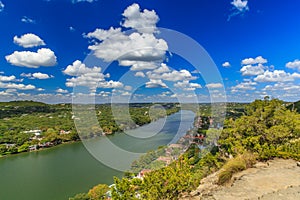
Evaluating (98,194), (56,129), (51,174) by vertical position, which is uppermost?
(56,129)

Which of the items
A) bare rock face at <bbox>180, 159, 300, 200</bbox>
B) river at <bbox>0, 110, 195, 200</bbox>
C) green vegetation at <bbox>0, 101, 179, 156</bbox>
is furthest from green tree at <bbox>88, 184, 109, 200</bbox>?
green vegetation at <bbox>0, 101, 179, 156</bbox>

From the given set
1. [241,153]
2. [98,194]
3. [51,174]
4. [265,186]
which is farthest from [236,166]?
[51,174]

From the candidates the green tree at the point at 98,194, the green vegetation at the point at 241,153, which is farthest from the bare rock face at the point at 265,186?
the green tree at the point at 98,194

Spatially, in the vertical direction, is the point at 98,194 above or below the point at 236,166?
below

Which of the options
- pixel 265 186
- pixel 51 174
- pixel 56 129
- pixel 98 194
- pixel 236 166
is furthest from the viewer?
pixel 56 129

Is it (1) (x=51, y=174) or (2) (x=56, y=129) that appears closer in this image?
(1) (x=51, y=174)

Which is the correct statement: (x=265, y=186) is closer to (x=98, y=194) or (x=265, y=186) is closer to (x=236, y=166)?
(x=236, y=166)

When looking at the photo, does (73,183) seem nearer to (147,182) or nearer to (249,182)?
(147,182)

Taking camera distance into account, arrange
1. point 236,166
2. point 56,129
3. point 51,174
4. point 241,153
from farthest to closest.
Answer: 1. point 56,129
2. point 51,174
3. point 241,153
4. point 236,166

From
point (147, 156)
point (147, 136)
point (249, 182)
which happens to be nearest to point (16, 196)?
point (147, 156)
